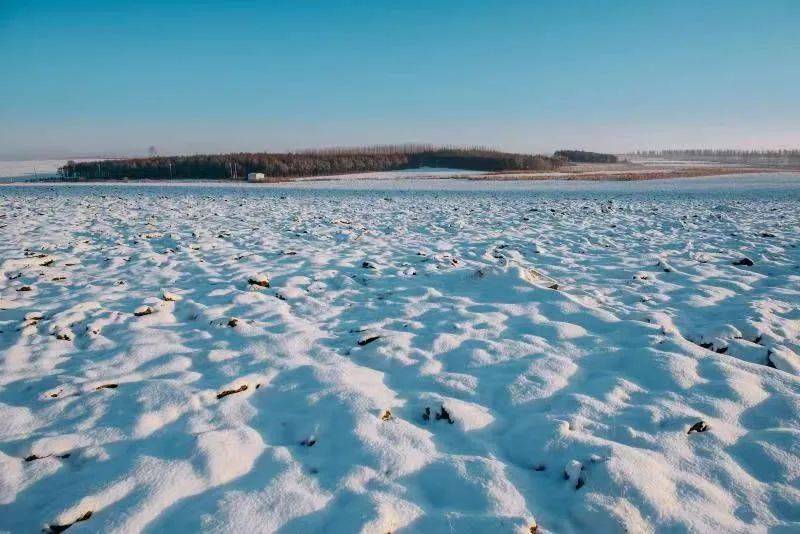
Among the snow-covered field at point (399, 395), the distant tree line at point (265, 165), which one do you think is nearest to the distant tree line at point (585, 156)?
the distant tree line at point (265, 165)

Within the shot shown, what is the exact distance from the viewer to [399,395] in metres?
3.63

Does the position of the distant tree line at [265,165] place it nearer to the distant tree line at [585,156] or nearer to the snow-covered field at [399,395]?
the distant tree line at [585,156]

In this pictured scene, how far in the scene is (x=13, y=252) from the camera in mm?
8039

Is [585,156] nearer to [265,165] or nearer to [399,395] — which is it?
[265,165]

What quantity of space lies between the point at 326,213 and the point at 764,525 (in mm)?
14143

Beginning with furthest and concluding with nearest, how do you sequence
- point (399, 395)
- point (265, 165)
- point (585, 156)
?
point (585, 156), point (265, 165), point (399, 395)

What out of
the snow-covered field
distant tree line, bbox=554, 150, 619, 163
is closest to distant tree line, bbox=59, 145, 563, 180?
distant tree line, bbox=554, 150, 619, 163

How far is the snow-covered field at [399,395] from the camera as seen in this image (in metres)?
2.47

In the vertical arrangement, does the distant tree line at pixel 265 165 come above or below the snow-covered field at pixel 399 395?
above

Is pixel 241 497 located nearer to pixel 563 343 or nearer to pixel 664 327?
pixel 563 343

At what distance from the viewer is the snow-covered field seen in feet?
8.12

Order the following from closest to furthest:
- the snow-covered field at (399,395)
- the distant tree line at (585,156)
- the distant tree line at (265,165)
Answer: the snow-covered field at (399,395) < the distant tree line at (265,165) < the distant tree line at (585,156)

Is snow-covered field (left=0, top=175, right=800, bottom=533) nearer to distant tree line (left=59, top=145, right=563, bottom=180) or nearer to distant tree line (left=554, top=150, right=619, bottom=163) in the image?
distant tree line (left=59, top=145, right=563, bottom=180)

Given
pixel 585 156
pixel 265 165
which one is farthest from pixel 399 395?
pixel 585 156
